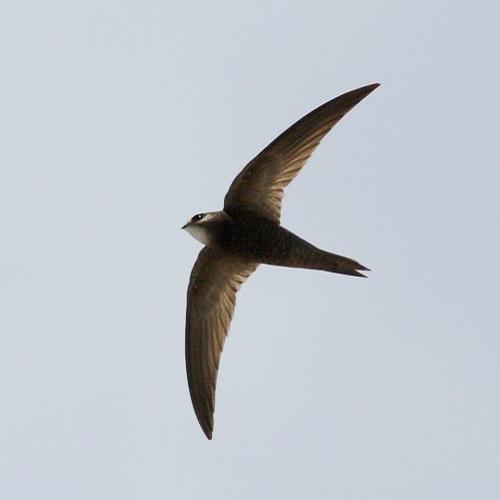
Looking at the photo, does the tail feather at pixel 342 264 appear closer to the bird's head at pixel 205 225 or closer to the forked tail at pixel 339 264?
the forked tail at pixel 339 264

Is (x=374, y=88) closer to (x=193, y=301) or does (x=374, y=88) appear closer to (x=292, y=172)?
(x=292, y=172)

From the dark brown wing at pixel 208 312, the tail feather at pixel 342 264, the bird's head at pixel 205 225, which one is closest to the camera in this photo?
the tail feather at pixel 342 264

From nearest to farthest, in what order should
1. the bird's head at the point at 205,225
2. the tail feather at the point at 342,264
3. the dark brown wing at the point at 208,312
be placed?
the tail feather at the point at 342,264 → the bird's head at the point at 205,225 → the dark brown wing at the point at 208,312

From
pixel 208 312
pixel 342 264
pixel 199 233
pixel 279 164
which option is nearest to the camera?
pixel 342 264

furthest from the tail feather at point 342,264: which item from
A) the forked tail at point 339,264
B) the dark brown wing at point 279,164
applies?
the dark brown wing at point 279,164

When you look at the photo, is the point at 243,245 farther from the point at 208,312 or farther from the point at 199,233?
the point at 208,312

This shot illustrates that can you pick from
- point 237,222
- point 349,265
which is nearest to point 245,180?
point 237,222

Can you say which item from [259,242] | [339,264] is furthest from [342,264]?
[259,242]
